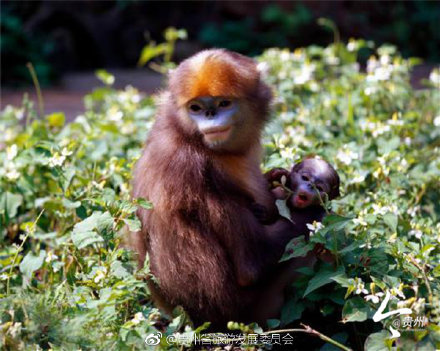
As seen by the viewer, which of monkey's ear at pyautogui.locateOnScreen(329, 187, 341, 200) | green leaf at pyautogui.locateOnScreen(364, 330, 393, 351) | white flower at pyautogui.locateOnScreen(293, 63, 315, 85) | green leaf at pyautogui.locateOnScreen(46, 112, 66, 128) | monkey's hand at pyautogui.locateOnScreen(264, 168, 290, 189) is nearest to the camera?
green leaf at pyautogui.locateOnScreen(364, 330, 393, 351)

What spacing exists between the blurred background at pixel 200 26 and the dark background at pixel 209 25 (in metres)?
0.02

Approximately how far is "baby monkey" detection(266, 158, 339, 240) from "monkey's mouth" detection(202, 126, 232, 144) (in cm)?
49

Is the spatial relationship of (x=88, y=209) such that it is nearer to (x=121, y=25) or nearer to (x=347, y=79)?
(x=347, y=79)

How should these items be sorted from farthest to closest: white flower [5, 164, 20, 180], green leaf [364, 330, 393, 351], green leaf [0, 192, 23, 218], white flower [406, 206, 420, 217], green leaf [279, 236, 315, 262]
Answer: white flower [5, 164, 20, 180] → green leaf [0, 192, 23, 218] → white flower [406, 206, 420, 217] → green leaf [279, 236, 315, 262] → green leaf [364, 330, 393, 351]

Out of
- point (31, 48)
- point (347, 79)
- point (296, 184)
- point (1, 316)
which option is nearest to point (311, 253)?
point (296, 184)

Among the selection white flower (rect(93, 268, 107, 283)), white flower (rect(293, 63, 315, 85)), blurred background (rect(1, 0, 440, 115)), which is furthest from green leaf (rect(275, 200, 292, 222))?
blurred background (rect(1, 0, 440, 115))

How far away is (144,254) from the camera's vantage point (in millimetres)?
4453

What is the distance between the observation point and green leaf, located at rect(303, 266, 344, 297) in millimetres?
3907

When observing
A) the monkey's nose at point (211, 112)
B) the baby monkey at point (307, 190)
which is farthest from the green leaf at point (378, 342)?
the monkey's nose at point (211, 112)

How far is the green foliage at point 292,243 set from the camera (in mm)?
3711

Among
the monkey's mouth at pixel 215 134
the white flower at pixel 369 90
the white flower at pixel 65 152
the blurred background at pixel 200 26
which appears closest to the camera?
the monkey's mouth at pixel 215 134

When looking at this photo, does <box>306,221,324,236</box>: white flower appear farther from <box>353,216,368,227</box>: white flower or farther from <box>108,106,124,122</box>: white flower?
<box>108,106,124,122</box>: white flower

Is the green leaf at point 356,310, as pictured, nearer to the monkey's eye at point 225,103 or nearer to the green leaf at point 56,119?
the monkey's eye at point 225,103
